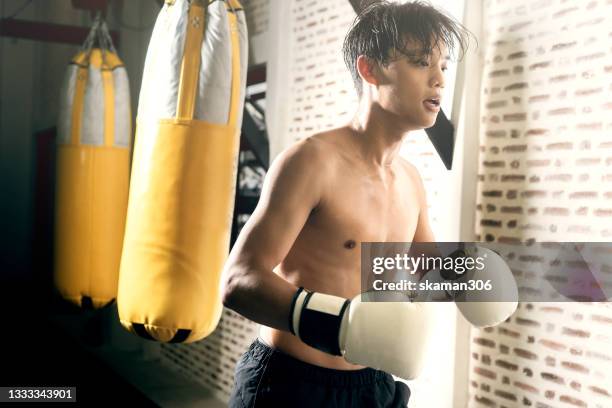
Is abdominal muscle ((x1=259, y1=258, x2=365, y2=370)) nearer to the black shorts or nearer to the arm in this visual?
the black shorts

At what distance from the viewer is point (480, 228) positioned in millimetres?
2232

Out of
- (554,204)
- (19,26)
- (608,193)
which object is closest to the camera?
(608,193)

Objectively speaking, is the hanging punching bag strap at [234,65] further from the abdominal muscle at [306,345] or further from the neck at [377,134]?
the abdominal muscle at [306,345]

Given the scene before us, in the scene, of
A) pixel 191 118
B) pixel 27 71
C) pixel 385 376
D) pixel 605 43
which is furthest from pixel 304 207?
pixel 27 71

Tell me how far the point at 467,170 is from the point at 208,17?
3.19 feet

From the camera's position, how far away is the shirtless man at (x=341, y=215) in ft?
4.89

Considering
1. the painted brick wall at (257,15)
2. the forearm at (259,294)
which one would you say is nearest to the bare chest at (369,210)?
the forearm at (259,294)

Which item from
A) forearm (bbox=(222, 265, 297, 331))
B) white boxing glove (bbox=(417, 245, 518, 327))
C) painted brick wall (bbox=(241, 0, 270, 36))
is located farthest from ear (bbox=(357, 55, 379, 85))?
painted brick wall (bbox=(241, 0, 270, 36))

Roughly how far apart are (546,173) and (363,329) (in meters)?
0.99

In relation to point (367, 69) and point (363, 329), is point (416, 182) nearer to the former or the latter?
point (367, 69)

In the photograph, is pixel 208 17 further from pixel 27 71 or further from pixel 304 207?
pixel 27 71

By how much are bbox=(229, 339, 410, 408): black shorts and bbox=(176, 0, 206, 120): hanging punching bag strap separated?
0.88 metres

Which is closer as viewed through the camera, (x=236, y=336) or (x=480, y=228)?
(x=480, y=228)

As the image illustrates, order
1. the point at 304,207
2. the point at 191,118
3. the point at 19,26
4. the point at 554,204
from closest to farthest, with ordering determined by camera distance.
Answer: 1. the point at 304,207
2. the point at 554,204
3. the point at 191,118
4. the point at 19,26
